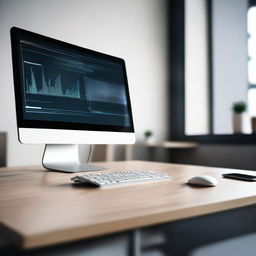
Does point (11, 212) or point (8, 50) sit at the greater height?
point (8, 50)

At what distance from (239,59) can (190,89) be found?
0.55 meters

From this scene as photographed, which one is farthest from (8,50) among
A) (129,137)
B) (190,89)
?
(190,89)

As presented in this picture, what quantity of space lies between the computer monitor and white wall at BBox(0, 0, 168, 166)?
3.88 feet

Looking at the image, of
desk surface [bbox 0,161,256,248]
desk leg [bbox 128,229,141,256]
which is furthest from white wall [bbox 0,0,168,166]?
desk leg [bbox 128,229,141,256]

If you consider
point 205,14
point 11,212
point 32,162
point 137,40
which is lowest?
point 32,162

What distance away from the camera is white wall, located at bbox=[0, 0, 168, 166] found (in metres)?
2.28

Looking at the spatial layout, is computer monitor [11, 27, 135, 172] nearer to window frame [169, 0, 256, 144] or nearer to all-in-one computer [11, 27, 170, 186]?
all-in-one computer [11, 27, 170, 186]

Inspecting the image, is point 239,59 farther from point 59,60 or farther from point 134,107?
point 59,60

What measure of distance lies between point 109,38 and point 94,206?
2.37m

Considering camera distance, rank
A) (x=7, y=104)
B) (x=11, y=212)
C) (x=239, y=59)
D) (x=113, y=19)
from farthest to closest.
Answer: (x=239, y=59)
(x=113, y=19)
(x=7, y=104)
(x=11, y=212)

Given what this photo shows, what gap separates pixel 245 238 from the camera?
0.92 meters

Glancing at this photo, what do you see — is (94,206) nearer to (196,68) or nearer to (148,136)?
(148,136)

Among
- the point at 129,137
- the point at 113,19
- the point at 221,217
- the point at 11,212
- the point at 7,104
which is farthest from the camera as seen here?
the point at 113,19

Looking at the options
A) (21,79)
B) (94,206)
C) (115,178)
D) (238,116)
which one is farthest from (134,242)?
(238,116)
